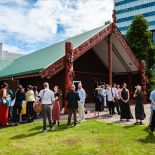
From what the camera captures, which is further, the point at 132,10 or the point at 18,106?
the point at 132,10

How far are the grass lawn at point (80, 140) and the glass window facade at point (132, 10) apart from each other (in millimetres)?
76319

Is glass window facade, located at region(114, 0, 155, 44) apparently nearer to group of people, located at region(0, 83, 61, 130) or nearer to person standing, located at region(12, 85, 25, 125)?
group of people, located at region(0, 83, 61, 130)

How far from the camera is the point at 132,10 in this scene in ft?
289

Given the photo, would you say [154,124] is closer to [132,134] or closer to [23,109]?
[132,134]

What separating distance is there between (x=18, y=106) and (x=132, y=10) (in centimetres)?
8058

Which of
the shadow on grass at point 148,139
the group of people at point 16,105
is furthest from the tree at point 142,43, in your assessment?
the shadow on grass at point 148,139

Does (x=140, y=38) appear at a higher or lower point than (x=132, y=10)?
lower

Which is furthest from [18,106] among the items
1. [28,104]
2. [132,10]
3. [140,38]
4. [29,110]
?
[132,10]

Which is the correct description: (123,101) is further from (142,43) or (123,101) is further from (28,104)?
(142,43)

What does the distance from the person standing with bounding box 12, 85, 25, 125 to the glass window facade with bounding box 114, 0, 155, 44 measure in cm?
7511

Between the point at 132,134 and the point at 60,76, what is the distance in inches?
503

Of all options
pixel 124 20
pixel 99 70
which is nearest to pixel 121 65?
pixel 99 70

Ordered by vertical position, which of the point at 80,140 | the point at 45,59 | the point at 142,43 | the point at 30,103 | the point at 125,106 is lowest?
the point at 80,140

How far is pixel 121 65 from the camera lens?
24.9 metres
